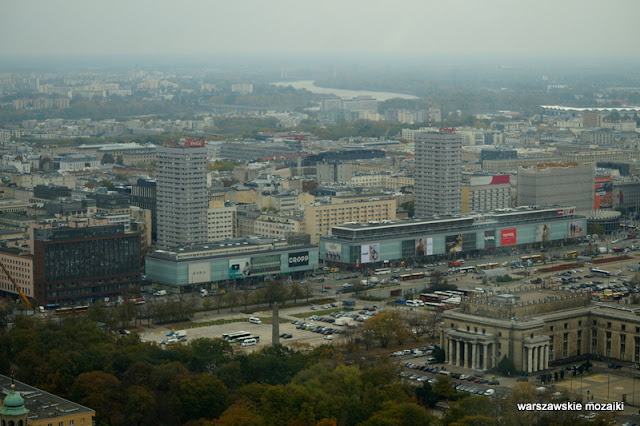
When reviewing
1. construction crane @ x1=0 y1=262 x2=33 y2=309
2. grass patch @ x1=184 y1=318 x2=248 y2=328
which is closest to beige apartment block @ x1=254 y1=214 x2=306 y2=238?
grass patch @ x1=184 y1=318 x2=248 y2=328

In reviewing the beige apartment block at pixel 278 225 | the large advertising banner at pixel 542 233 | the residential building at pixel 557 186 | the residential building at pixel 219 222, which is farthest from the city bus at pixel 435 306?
the residential building at pixel 557 186

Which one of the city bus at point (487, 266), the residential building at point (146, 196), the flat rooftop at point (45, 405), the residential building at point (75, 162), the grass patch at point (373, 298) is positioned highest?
the residential building at point (146, 196)

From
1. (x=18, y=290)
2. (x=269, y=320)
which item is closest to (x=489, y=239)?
(x=269, y=320)

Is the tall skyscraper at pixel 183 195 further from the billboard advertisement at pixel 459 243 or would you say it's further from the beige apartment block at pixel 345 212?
the billboard advertisement at pixel 459 243

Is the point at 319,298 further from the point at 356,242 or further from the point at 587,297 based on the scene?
the point at 587,297

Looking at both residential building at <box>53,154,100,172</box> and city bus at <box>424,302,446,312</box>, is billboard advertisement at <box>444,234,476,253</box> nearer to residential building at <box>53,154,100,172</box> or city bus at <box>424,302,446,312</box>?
city bus at <box>424,302,446,312</box>

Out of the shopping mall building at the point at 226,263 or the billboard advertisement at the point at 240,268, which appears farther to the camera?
the billboard advertisement at the point at 240,268

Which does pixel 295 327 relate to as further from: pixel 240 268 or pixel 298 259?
pixel 298 259
